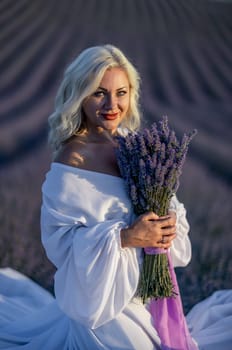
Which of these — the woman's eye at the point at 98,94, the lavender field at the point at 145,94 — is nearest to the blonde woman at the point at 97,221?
the woman's eye at the point at 98,94

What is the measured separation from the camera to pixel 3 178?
3613 mm

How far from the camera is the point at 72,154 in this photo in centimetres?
206

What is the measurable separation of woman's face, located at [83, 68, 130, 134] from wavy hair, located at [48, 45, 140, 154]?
0.08ft

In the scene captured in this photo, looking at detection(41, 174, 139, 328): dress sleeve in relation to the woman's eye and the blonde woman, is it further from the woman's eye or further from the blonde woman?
the woman's eye

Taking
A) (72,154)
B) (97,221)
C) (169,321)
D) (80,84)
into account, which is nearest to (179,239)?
(169,321)

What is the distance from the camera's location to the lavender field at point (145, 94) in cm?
357

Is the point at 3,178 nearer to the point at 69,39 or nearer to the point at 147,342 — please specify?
the point at 69,39

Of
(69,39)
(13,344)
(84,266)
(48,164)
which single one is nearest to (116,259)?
(84,266)

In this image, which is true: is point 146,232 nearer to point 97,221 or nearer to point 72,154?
point 97,221

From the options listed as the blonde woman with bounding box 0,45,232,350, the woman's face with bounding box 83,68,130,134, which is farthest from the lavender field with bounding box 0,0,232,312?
the woman's face with bounding box 83,68,130,134

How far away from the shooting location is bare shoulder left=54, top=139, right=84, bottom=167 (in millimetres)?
2043

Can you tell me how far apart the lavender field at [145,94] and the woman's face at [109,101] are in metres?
1.55

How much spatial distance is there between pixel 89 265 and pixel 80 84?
606 millimetres

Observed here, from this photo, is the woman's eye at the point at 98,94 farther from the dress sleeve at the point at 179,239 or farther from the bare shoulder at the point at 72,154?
the dress sleeve at the point at 179,239
